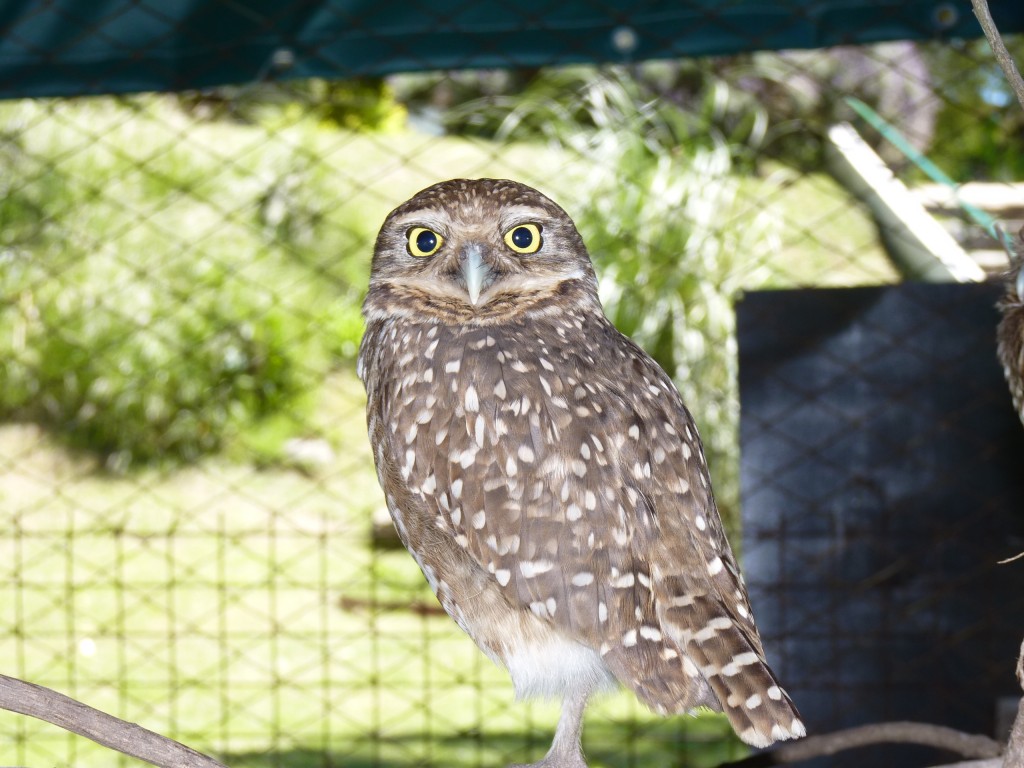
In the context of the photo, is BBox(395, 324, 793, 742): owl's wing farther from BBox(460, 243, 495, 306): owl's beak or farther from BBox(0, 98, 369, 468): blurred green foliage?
BBox(0, 98, 369, 468): blurred green foliage

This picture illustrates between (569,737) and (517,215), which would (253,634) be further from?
(517,215)

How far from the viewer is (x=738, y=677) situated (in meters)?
1.70

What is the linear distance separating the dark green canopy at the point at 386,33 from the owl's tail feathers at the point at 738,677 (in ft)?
Answer: 5.91

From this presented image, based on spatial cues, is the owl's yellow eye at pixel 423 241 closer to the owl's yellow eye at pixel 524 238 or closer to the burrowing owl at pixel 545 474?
the burrowing owl at pixel 545 474

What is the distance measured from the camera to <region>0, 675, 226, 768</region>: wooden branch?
1600 mm

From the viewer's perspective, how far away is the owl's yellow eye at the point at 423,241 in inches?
77.5

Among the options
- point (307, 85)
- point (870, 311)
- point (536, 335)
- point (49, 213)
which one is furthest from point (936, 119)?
point (536, 335)

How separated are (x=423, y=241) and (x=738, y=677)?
2.81 feet

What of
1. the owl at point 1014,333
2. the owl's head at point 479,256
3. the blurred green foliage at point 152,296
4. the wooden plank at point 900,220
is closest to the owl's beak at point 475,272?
the owl's head at point 479,256

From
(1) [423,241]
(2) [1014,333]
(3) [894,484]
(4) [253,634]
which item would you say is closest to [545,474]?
(1) [423,241]

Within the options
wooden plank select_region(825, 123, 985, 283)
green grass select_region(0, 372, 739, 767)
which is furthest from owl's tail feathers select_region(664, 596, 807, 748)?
wooden plank select_region(825, 123, 985, 283)

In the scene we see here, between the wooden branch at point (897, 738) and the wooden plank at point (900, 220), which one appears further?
the wooden plank at point (900, 220)

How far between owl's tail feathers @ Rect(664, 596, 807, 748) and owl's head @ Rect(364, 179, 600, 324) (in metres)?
0.59

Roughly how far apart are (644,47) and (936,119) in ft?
18.0
